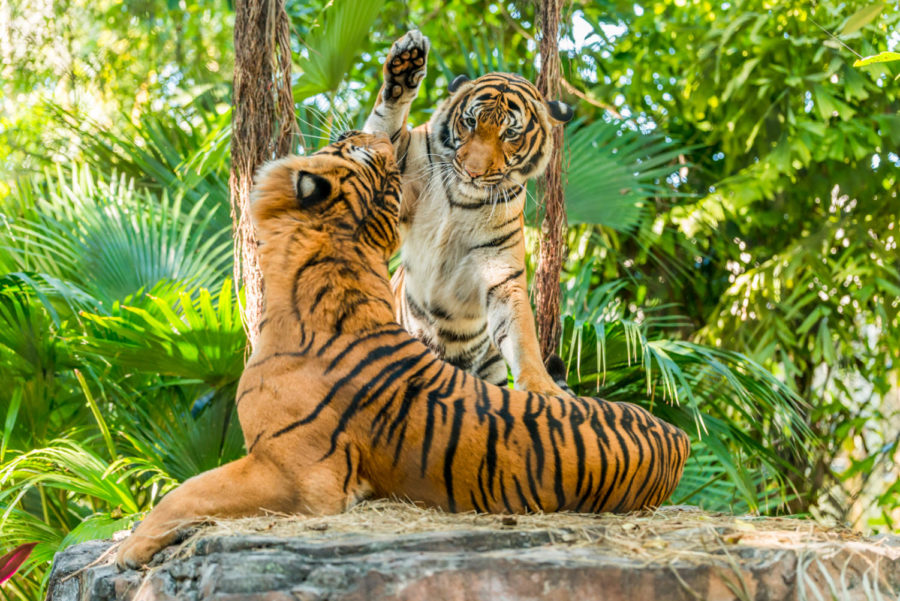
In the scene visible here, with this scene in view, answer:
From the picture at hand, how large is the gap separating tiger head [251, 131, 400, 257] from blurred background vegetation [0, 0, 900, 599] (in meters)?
0.68

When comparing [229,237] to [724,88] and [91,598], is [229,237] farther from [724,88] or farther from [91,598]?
[724,88]

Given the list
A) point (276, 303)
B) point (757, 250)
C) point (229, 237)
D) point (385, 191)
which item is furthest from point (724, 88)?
point (276, 303)

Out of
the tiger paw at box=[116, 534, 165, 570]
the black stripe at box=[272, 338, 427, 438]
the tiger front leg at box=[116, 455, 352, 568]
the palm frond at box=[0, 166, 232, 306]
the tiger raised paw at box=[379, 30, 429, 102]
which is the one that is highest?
the tiger raised paw at box=[379, 30, 429, 102]

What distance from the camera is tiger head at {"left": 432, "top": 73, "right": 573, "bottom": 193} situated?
3.51 metres

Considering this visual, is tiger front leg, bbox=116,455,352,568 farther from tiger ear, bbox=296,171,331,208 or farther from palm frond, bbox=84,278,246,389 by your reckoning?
palm frond, bbox=84,278,246,389

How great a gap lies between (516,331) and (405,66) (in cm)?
113

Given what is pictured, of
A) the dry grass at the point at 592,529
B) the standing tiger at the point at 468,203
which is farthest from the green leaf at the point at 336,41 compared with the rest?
the dry grass at the point at 592,529

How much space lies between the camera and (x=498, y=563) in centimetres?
210

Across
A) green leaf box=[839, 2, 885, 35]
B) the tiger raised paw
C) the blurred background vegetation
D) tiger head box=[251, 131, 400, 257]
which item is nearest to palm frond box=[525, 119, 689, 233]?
the blurred background vegetation

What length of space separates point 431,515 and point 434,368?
1.47ft

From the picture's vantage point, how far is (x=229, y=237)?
560 cm

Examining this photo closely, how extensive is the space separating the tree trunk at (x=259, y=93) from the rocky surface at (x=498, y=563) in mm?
1742

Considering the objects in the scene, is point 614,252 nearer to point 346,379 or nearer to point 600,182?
point 600,182

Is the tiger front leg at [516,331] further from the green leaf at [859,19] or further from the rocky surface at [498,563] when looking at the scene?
the green leaf at [859,19]
